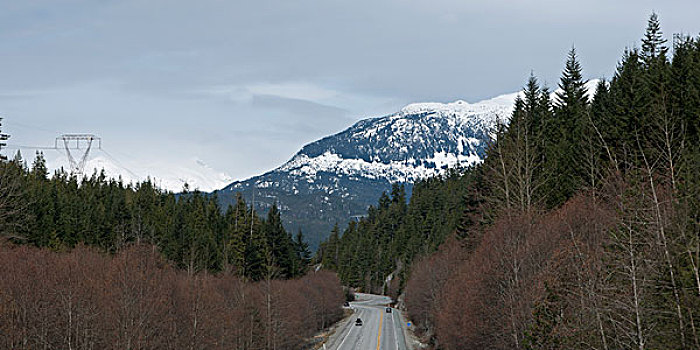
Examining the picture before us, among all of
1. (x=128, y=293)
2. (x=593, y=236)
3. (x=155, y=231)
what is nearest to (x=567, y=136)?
(x=593, y=236)

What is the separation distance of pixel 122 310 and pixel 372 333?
146ft

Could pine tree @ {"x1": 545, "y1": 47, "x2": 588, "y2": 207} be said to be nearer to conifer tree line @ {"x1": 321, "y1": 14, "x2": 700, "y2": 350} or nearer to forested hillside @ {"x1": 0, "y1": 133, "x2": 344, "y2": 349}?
conifer tree line @ {"x1": 321, "y1": 14, "x2": 700, "y2": 350}

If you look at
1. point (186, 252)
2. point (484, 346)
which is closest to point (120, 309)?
point (484, 346)

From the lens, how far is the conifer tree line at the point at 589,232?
43.5 ft

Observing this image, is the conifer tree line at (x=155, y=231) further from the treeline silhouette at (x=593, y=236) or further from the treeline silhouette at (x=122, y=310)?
the treeline silhouette at (x=593, y=236)

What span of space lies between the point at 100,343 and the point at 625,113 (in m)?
40.0

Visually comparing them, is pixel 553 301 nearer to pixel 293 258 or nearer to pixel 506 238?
pixel 506 238

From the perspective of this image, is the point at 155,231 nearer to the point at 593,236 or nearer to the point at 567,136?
the point at 567,136

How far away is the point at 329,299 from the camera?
93.5 meters

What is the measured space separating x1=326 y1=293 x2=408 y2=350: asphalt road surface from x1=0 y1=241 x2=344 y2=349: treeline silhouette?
10.4 m

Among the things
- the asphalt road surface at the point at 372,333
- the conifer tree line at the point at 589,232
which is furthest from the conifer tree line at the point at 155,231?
the conifer tree line at the point at 589,232

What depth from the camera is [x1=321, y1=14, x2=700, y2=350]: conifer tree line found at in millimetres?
13273

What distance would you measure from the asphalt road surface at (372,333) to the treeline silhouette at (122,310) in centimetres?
1041

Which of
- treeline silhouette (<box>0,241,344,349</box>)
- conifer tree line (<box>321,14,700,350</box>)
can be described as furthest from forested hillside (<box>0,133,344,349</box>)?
conifer tree line (<box>321,14,700,350</box>)
